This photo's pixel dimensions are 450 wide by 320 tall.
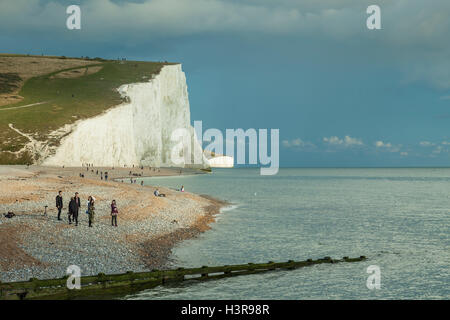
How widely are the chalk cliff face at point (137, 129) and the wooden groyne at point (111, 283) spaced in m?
77.0

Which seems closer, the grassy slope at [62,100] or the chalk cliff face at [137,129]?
the grassy slope at [62,100]

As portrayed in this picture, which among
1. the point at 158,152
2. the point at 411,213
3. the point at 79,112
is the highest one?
the point at 79,112

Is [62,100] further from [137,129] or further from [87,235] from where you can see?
[87,235]

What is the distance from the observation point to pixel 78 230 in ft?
74.6

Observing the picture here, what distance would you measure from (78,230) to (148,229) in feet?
16.2

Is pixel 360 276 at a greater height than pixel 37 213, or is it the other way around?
pixel 37 213

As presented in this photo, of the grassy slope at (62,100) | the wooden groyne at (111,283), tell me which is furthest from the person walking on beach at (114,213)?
the grassy slope at (62,100)

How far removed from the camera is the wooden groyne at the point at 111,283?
13.1m

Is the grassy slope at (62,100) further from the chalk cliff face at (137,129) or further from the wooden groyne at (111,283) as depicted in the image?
the wooden groyne at (111,283)

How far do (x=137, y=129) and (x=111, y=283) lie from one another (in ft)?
341

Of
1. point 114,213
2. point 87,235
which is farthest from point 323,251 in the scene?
point 87,235

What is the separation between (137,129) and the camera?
11606 cm

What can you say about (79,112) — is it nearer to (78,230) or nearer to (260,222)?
(260,222)
